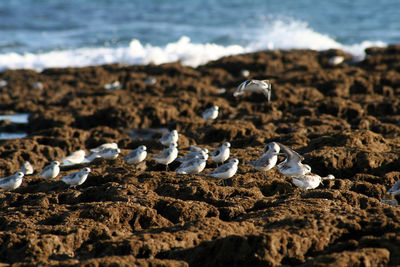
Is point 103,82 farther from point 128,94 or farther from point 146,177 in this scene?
point 146,177

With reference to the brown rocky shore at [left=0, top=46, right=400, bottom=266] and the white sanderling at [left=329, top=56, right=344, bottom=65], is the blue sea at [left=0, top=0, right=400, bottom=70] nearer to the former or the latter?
the white sanderling at [left=329, top=56, right=344, bottom=65]

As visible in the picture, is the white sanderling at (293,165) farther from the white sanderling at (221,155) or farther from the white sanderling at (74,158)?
the white sanderling at (74,158)

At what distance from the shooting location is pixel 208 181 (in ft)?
24.0

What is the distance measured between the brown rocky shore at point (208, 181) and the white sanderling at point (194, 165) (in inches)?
16.2

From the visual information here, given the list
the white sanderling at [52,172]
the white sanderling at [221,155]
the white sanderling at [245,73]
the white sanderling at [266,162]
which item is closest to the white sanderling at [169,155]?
the white sanderling at [221,155]

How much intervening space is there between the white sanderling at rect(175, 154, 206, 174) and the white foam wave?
1191 centimetres

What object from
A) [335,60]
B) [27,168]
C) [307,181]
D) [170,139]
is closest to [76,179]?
[27,168]

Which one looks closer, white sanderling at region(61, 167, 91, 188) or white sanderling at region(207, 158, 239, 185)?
white sanderling at region(207, 158, 239, 185)

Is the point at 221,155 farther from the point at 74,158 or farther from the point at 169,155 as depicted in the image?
the point at 74,158

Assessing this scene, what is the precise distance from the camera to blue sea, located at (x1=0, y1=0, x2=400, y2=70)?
882 inches

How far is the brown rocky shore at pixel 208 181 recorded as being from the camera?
501cm

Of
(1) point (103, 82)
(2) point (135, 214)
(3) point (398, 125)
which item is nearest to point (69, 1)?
(1) point (103, 82)

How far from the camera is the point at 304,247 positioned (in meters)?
5.04

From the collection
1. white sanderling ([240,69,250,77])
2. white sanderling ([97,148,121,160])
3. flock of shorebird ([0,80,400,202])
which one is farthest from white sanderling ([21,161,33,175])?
white sanderling ([240,69,250,77])
